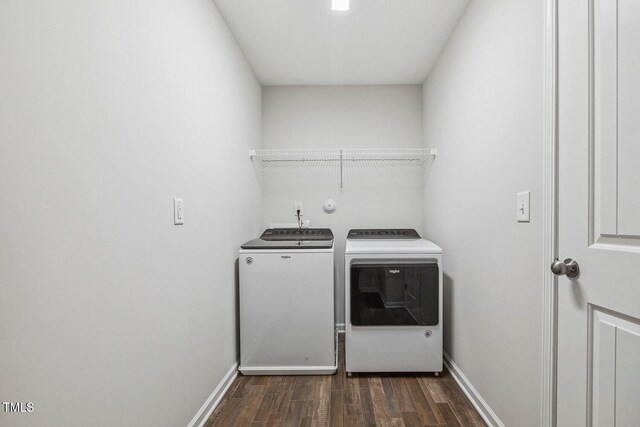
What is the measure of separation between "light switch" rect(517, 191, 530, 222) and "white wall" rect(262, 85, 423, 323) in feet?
5.09

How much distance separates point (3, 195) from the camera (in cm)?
64

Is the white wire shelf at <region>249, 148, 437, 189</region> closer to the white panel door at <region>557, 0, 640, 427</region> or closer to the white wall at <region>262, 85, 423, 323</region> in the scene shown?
the white wall at <region>262, 85, 423, 323</region>

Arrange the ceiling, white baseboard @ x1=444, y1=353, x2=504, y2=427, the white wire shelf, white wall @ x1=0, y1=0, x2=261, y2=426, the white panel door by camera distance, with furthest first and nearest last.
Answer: the white wire shelf, the ceiling, white baseboard @ x1=444, y1=353, x2=504, y2=427, the white panel door, white wall @ x1=0, y1=0, x2=261, y2=426

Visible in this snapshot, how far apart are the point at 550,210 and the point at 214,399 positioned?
182cm

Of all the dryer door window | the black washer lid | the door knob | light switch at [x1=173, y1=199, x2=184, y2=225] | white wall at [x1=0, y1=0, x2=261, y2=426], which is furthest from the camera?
the black washer lid

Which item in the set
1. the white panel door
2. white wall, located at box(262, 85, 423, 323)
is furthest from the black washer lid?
the white panel door

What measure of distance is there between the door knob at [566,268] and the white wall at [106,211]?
54.4 inches

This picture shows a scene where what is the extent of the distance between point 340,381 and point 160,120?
5.85ft

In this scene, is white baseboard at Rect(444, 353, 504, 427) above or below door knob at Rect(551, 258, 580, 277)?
below

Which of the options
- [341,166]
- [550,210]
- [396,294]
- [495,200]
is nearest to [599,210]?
[550,210]

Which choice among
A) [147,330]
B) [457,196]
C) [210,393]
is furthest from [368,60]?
[210,393]

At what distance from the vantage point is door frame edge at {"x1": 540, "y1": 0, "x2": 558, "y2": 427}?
1050 mm

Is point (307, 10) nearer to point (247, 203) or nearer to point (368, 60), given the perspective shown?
point (368, 60)

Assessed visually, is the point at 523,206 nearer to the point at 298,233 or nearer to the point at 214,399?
the point at 298,233
